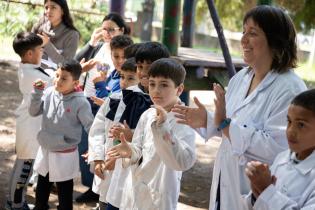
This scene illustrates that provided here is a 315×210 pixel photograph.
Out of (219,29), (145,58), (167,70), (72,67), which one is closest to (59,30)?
(72,67)

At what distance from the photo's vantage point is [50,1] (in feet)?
15.1

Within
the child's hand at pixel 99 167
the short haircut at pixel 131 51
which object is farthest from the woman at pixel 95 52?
the child's hand at pixel 99 167

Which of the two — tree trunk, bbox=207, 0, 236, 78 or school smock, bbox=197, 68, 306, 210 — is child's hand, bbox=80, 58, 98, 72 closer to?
tree trunk, bbox=207, 0, 236, 78

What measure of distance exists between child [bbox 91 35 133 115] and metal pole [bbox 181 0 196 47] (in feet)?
11.1

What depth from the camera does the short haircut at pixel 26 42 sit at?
13.3 feet

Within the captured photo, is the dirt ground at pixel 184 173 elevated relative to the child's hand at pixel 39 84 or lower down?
lower down

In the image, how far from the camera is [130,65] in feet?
10.6

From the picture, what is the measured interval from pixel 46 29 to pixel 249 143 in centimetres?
288

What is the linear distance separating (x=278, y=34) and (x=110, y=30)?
2.36 m

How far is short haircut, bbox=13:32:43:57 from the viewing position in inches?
159

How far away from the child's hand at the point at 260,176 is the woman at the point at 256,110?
1.00ft

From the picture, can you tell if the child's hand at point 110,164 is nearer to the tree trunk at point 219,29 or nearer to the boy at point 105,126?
the boy at point 105,126

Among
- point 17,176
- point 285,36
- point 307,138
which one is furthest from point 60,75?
point 307,138

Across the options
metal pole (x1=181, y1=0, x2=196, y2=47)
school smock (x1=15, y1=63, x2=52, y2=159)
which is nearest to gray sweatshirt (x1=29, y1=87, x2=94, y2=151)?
school smock (x1=15, y1=63, x2=52, y2=159)
